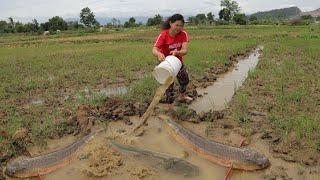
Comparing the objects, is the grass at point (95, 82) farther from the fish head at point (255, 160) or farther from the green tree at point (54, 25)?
the green tree at point (54, 25)

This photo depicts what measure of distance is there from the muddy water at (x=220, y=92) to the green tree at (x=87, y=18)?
40084mm

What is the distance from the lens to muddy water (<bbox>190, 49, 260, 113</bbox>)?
6429 millimetres

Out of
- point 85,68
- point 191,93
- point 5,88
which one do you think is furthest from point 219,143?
point 85,68

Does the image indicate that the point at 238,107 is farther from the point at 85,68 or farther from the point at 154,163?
the point at 85,68

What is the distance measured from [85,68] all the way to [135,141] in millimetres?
6958

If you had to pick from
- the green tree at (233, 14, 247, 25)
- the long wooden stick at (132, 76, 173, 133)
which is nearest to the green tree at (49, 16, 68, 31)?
the green tree at (233, 14, 247, 25)

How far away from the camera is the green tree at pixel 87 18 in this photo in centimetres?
4847

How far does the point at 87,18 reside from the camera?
160 feet

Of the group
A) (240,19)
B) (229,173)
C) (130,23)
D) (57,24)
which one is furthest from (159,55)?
(130,23)

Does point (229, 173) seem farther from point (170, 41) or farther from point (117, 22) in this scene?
point (117, 22)

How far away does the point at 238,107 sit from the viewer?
240 inches

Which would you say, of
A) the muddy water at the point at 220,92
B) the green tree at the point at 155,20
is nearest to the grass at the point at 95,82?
the muddy water at the point at 220,92

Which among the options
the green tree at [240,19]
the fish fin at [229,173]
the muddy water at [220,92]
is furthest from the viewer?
the green tree at [240,19]

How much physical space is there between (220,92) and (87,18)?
43225 millimetres
